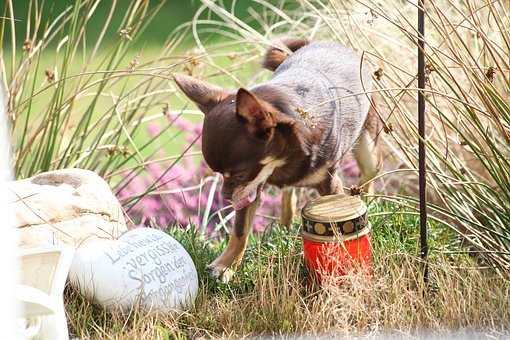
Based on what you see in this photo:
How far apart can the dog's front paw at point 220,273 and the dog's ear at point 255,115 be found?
529mm

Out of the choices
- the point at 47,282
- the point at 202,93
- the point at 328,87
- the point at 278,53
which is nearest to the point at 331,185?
the point at 328,87

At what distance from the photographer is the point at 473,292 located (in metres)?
3.14

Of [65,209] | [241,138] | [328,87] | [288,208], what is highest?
[328,87]

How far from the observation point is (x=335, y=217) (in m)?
3.20

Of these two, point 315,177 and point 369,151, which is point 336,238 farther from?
point 369,151

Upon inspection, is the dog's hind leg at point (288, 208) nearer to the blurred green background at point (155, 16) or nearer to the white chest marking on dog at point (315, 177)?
the white chest marking on dog at point (315, 177)

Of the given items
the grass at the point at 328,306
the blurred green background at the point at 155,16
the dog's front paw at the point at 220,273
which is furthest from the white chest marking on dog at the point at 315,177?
the blurred green background at the point at 155,16

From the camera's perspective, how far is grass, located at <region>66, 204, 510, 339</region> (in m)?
3.04

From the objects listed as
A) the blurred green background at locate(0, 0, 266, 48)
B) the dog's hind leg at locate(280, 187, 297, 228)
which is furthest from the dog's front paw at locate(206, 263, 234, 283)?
the blurred green background at locate(0, 0, 266, 48)

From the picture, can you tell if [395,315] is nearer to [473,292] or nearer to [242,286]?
[473,292]

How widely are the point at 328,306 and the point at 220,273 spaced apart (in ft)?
1.59

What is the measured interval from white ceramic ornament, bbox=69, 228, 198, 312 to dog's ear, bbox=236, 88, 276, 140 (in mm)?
498

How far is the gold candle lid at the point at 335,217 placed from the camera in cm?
319

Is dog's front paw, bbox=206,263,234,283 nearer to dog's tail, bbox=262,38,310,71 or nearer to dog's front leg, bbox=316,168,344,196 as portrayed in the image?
dog's front leg, bbox=316,168,344,196
